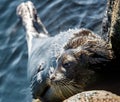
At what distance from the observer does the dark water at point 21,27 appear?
642cm

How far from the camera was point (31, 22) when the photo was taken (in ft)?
22.4

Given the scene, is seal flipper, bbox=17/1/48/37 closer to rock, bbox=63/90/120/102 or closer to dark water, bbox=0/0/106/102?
dark water, bbox=0/0/106/102

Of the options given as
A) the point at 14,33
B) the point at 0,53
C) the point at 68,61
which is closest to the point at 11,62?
the point at 0,53

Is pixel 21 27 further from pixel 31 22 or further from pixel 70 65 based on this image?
pixel 70 65

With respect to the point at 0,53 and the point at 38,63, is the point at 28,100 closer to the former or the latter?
the point at 38,63

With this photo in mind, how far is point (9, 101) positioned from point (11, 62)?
1.06 meters

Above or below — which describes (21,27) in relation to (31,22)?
above

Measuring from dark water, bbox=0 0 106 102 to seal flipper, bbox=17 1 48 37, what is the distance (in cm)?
42

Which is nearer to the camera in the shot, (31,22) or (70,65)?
(70,65)

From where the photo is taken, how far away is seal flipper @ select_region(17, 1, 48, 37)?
6436 millimetres


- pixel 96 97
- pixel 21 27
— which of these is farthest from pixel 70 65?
pixel 21 27

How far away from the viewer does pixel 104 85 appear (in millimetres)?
3938

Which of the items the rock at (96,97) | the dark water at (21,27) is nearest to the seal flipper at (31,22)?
the dark water at (21,27)

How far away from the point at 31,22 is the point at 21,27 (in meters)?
1.03
